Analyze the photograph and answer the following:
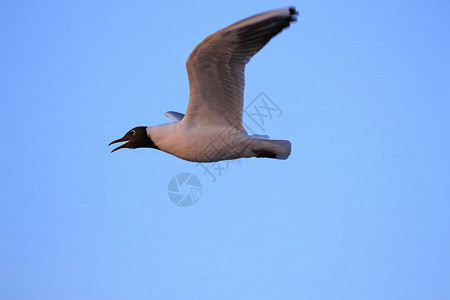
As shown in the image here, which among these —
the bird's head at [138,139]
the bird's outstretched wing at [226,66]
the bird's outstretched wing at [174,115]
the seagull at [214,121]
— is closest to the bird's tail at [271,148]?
the seagull at [214,121]

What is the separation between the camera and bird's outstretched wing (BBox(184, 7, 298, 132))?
792 centimetres

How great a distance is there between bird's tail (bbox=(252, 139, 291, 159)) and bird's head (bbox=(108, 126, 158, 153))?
5.66ft

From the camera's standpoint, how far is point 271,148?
936 centimetres

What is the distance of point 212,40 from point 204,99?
3.85 ft

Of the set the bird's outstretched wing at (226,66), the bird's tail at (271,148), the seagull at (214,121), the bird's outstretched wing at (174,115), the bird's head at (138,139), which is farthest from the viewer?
the bird's outstretched wing at (174,115)

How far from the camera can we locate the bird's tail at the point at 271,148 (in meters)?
9.32


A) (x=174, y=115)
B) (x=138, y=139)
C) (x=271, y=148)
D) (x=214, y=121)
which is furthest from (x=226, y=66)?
(x=174, y=115)

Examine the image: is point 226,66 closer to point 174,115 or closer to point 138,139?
point 138,139

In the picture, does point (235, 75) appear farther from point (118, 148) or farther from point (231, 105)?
point (118, 148)

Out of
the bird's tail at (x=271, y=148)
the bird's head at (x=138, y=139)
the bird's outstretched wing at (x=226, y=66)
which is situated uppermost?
the bird's outstretched wing at (x=226, y=66)

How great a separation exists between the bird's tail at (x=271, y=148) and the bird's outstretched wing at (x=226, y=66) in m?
0.39

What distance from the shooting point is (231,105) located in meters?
9.24

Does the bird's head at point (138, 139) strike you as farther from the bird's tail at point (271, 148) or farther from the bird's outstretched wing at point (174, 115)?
the bird's tail at point (271, 148)

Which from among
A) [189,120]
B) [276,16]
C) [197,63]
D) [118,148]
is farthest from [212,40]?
[118,148]
